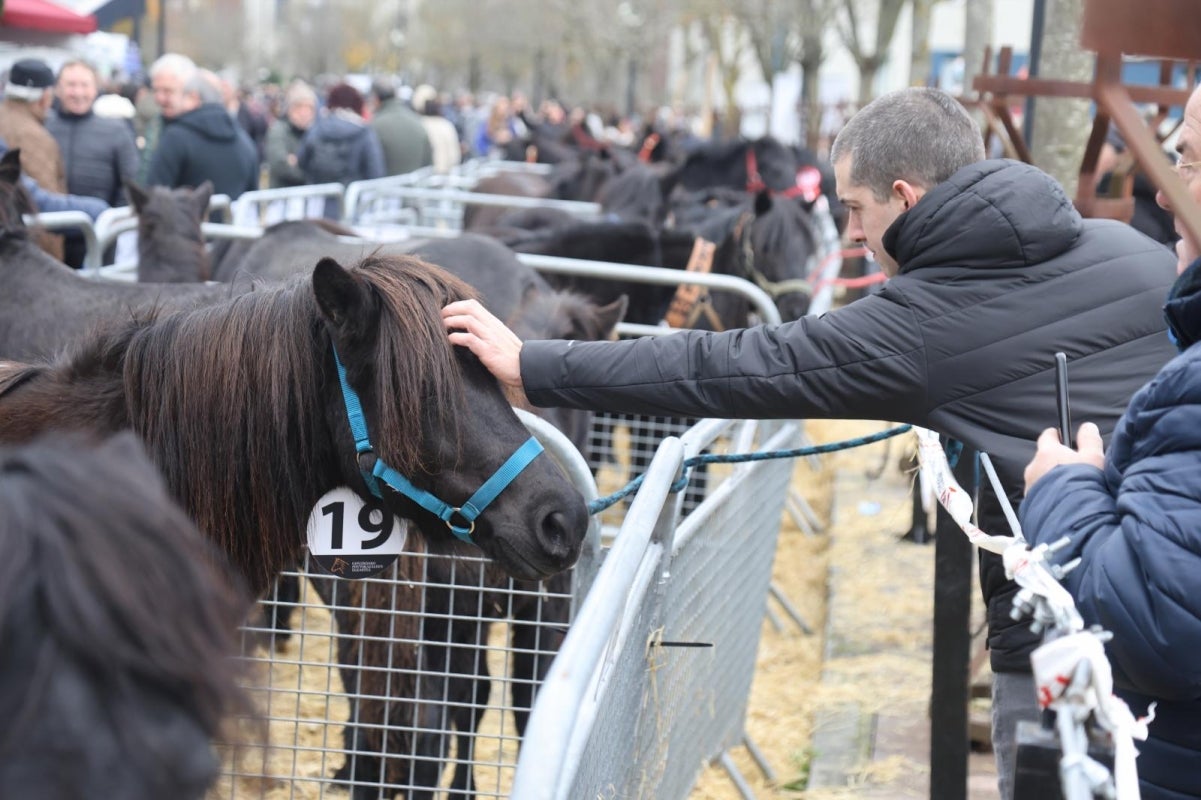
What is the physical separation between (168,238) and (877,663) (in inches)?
154

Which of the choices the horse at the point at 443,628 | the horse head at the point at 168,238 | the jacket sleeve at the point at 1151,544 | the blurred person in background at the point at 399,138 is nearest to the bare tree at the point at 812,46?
the blurred person in background at the point at 399,138

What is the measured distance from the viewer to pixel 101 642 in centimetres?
110

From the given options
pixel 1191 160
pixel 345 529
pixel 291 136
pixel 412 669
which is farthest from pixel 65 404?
pixel 291 136

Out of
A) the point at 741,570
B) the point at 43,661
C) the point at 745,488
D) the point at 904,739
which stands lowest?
the point at 904,739

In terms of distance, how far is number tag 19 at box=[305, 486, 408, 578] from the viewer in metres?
2.64

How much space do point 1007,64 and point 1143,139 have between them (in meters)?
3.13

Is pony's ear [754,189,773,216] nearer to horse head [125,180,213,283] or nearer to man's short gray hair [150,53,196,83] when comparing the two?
horse head [125,180,213,283]

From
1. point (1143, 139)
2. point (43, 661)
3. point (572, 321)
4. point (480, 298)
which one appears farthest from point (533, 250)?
point (43, 661)

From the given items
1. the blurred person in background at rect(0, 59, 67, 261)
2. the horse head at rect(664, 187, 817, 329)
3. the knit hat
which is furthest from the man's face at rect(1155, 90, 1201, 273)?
the knit hat

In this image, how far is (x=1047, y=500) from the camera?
6.46ft

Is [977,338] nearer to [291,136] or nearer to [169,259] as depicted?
[169,259]

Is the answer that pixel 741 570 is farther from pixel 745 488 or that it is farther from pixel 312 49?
pixel 312 49

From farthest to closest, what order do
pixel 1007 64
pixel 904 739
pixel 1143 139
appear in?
pixel 1007 64, pixel 904 739, pixel 1143 139

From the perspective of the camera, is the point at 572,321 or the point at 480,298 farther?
the point at 572,321
